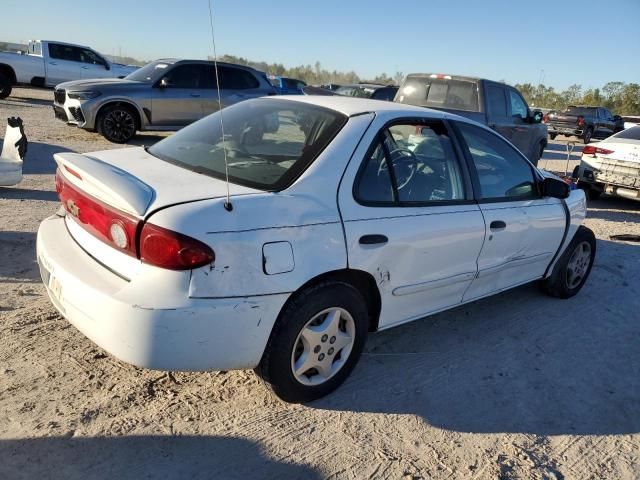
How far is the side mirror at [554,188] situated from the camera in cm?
410

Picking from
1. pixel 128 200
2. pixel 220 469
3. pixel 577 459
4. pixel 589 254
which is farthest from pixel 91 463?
pixel 589 254

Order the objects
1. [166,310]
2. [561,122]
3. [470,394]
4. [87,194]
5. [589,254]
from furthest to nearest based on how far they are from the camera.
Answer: [561,122]
[589,254]
[470,394]
[87,194]
[166,310]

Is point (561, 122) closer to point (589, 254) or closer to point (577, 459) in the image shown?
point (589, 254)

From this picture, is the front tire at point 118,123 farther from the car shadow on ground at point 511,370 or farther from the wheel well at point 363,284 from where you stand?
the wheel well at point 363,284

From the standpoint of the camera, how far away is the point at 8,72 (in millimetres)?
16953

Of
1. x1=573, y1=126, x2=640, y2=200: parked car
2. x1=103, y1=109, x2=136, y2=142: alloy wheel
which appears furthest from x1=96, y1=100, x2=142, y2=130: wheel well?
x1=573, y1=126, x2=640, y2=200: parked car

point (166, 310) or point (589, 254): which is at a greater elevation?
point (166, 310)

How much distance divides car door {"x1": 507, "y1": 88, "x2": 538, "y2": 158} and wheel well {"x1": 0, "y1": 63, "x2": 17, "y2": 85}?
1513 centimetres

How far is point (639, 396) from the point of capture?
338 centimetres

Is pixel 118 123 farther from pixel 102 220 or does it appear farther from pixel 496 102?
pixel 102 220

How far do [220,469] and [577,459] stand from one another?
178 cm

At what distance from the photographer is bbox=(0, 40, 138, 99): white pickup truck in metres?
17.0

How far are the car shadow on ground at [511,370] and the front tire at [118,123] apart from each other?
28.3 ft

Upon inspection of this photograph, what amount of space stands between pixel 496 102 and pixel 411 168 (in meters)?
6.54
